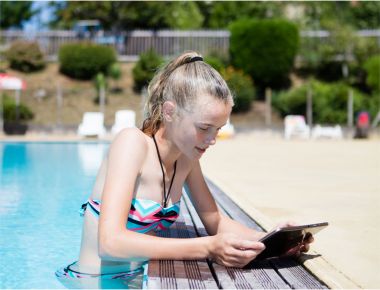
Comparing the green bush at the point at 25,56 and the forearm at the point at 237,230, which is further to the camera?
the green bush at the point at 25,56

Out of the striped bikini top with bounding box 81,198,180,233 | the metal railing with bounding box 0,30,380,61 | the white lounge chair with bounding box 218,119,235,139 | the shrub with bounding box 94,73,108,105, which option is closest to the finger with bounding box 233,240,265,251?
the striped bikini top with bounding box 81,198,180,233

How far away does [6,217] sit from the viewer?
5320mm

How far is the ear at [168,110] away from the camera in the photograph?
2.54 meters

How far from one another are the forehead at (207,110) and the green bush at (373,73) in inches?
816

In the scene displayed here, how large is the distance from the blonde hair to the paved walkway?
1083mm

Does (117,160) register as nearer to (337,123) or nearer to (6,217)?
(6,217)

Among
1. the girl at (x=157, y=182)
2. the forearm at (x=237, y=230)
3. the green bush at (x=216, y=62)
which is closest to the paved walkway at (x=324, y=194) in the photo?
the forearm at (x=237, y=230)

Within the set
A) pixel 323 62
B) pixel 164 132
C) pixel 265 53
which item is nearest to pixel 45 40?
pixel 265 53

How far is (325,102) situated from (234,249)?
64.6 feet

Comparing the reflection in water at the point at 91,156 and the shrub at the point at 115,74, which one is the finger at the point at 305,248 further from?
the shrub at the point at 115,74

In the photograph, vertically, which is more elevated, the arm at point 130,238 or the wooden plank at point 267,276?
the arm at point 130,238

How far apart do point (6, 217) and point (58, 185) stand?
2.41 metres

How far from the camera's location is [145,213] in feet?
8.89

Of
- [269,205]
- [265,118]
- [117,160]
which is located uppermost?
[117,160]
